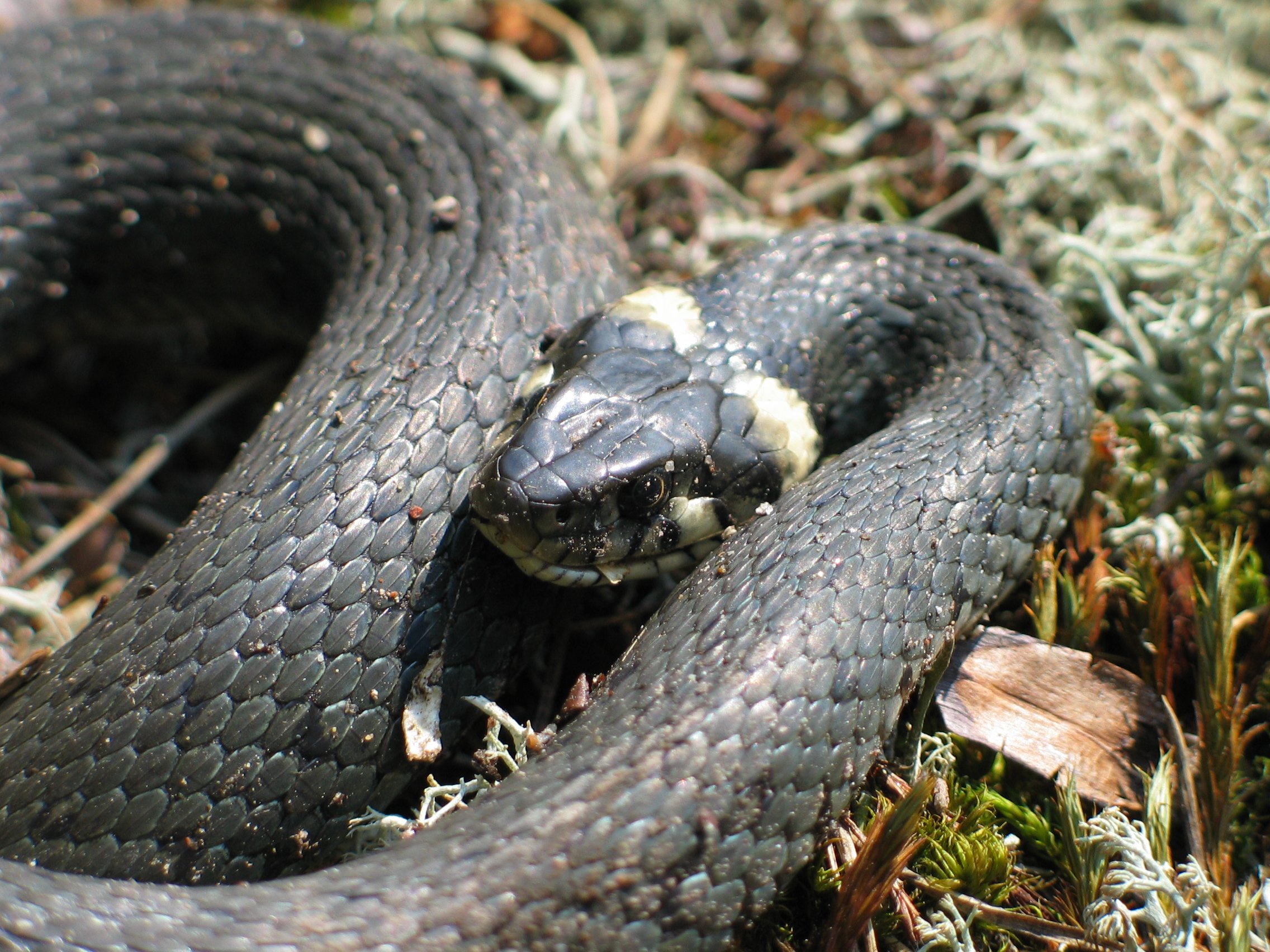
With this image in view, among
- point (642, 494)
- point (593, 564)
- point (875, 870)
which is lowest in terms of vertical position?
point (875, 870)

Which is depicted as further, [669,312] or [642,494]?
[669,312]

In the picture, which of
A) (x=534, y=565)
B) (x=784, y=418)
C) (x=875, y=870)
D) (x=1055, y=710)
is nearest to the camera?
(x=875, y=870)

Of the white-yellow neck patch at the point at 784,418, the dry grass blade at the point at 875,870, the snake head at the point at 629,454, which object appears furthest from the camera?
the white-yellow neck patch at the point at 784,418

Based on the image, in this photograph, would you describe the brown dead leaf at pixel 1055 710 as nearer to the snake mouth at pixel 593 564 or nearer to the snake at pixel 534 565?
the snake at pixel 534 565

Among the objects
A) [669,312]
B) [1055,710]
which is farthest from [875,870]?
[669,312]

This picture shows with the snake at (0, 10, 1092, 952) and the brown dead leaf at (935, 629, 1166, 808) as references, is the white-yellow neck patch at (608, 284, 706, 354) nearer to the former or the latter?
the snake at (0, 10, 1092, 952)

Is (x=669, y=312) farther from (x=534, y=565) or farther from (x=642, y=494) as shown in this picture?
(x=534, y=565)

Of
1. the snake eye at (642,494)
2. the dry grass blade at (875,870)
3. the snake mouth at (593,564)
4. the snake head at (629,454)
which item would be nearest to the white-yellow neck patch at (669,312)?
the snake head at (629,454)
